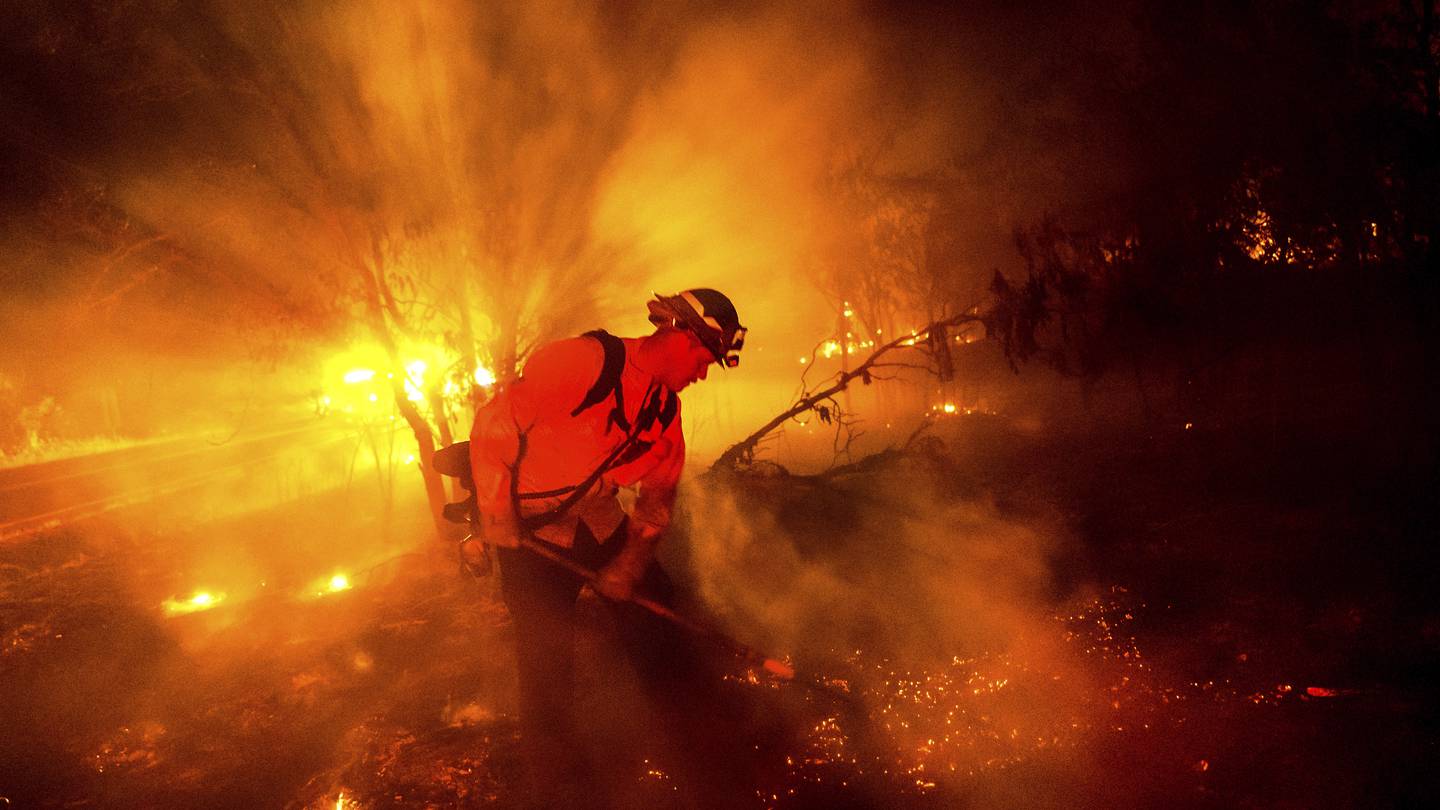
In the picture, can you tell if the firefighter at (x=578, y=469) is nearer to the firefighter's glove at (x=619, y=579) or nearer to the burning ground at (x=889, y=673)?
the firefighter's glove at (x=619, y=579)

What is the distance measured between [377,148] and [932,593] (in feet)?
21.3

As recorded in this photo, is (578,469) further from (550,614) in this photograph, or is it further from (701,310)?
(701,310)

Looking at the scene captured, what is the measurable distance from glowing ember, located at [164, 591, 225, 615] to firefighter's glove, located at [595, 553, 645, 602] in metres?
5.99

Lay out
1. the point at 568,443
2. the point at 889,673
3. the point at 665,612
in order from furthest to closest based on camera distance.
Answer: the point at 889,673
the point at 665,612
the point at 568,443

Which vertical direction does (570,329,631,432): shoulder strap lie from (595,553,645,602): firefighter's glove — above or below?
above

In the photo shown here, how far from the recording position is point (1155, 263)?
7867 millimetres

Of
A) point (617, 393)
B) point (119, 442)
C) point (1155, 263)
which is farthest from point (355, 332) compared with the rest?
point (119, 442)

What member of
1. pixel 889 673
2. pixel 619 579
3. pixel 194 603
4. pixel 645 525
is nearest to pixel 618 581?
pixel 619 579

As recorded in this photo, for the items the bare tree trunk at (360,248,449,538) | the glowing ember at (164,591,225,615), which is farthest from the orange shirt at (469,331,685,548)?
the glowing ember at (164,591,225,615)

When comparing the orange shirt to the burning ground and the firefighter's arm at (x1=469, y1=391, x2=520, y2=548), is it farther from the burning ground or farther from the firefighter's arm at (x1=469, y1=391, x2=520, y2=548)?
the burning ground

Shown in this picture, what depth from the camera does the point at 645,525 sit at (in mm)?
3334

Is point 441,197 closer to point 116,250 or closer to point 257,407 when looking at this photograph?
point 116,250

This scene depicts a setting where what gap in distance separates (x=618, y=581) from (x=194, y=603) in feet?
21.2

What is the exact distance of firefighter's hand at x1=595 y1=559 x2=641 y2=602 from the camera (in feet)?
10.8
